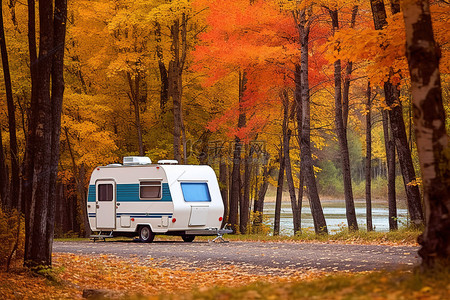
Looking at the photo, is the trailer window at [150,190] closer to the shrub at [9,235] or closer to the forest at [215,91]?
the forest at [215,91]

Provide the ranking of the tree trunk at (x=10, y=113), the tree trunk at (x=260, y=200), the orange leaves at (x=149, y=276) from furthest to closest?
1. the tree trunk at (x=260, y=200)
2. the tree trunk at (x=10, y=113)
3. the orange leaves at (x=149, y=276)

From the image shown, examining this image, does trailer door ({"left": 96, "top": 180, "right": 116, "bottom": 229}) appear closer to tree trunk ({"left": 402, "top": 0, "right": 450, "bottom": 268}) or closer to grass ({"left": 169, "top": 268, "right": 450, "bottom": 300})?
grass ({"left": 169, "top": 268, "right": 450, "bottom": 300})

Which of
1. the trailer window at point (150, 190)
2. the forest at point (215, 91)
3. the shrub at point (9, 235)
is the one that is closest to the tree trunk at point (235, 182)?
the forest at point (215, 91)

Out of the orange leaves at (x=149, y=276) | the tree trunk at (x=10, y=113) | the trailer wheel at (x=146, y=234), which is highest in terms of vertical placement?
the tree trunk at (x=10, y=113)

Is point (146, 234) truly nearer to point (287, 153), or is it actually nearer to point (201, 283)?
point (287, 153)

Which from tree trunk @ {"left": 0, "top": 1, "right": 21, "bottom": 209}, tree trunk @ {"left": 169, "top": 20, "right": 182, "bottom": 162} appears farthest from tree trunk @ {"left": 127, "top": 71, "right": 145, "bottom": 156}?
tree trunk @ {"left": 0, "top": 1, "right": 21, "bottom": 209}

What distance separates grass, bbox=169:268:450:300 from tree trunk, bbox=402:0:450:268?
410 millimetres

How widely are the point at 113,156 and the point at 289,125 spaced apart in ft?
25.9

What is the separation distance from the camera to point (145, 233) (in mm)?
21062

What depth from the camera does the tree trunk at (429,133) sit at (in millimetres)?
7281

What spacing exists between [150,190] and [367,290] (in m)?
14.9

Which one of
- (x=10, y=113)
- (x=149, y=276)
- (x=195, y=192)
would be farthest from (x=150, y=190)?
(x=149, y=276)

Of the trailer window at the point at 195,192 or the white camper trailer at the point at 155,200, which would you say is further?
the trailer window at the point at 195,192

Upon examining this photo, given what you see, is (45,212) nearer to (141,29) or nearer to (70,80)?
(141,29)
